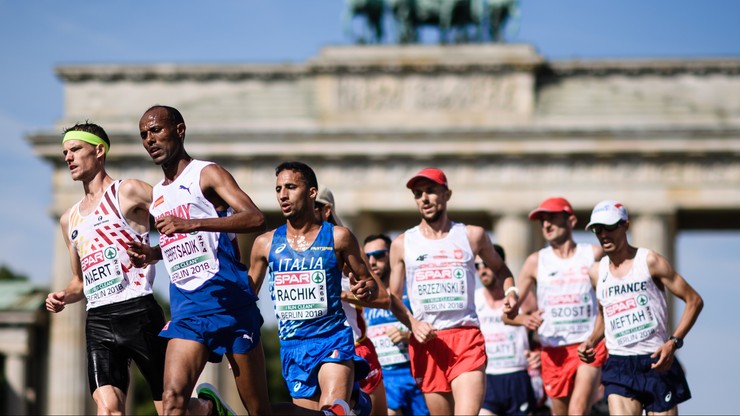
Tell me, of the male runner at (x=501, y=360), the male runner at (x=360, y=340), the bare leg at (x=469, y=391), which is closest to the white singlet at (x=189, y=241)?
the male runner at (x=360, y=340)

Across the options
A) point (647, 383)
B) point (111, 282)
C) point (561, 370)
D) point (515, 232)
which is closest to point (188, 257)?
point (111, 282)

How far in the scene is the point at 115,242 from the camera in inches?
476

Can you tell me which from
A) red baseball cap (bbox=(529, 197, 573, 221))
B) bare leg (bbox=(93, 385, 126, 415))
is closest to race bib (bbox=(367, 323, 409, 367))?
red baseball cap (bbox=(529, 197, 573, 221))

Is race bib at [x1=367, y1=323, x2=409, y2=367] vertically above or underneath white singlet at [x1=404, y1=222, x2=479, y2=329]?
underneath

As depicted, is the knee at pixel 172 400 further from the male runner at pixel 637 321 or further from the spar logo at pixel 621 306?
the spar logo at pixel 621 306

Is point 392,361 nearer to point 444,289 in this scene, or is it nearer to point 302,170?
point 444,289

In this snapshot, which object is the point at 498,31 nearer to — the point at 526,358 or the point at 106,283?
the point at 526,358

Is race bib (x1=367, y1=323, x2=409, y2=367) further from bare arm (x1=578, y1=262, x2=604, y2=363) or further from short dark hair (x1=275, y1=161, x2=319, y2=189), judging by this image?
short dark hair (x1=275, y1=161, x2=319, y2=189)

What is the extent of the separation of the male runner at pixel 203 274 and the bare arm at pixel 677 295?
14.8 feet

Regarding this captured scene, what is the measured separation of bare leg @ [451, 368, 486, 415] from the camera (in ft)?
47.1

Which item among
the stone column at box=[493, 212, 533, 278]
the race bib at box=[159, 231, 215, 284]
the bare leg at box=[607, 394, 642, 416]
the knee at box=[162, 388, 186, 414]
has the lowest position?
the bare leg at box=[607, 394, 642, 416]

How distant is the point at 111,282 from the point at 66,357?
3676 cm

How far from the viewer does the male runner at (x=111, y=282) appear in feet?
38.9

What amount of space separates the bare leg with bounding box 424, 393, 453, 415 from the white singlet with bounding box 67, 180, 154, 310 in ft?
12.3
